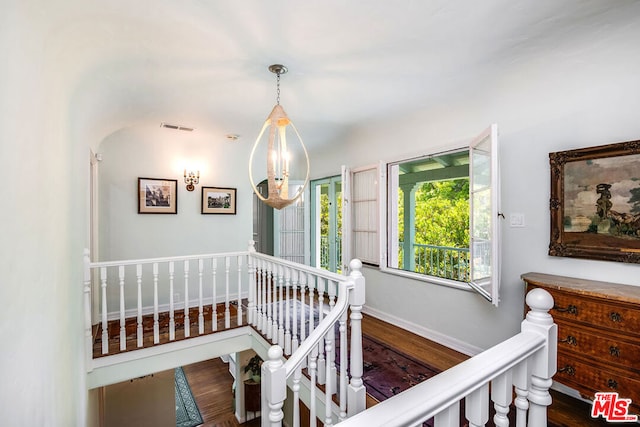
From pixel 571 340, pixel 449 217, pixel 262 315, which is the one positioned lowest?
pixel 262 315

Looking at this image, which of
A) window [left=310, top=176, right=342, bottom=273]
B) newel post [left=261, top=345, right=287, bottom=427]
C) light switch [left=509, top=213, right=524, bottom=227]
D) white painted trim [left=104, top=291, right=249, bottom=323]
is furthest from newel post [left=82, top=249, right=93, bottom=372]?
light switch [left=509, top=213, right=524, bottom=227]

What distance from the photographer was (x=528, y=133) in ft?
8.05

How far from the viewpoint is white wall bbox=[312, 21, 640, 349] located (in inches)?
79.3

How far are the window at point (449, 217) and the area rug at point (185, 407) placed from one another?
420 centimetres

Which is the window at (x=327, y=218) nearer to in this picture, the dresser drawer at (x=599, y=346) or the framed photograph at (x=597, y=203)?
the framed photograph at (x=597, y=203)

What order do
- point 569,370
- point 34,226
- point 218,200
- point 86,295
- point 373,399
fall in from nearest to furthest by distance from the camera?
point 34,226 < point 569,370 < point 373,399 < point 86,295 < point 218,200

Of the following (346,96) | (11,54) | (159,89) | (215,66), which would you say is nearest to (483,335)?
(346,96)

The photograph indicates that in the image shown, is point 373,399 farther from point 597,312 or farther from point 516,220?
point 516,220

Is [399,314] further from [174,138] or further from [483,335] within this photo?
[174,138]

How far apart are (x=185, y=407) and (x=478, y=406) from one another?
20.2 feet

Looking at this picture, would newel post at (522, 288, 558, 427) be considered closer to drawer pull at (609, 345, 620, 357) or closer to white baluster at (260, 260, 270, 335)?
drawer pull at (609, 345, 620, 357)

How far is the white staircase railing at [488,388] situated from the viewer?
678 millimetres
